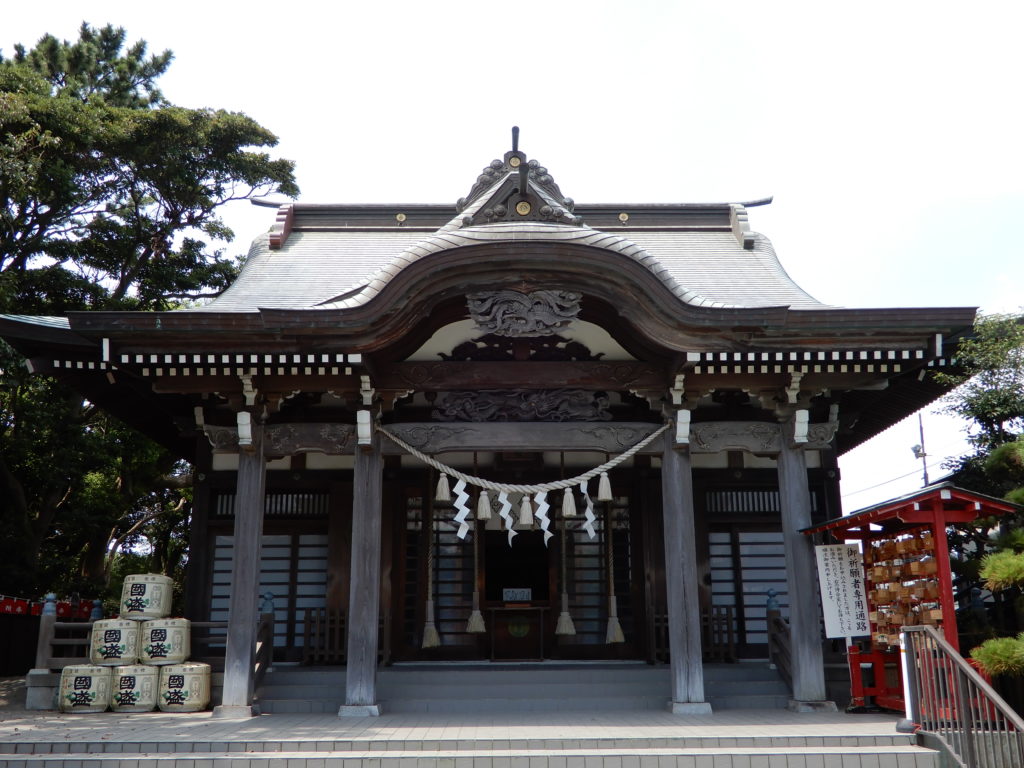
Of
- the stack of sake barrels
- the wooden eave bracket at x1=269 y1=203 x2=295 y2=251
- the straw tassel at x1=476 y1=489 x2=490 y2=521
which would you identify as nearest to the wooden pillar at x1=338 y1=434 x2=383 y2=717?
the straw tassel at x1=476 y1=489 x2=490 y2=521

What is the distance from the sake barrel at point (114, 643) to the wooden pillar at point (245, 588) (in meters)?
1.27

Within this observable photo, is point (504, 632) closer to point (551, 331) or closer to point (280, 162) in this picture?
point (551, 331)

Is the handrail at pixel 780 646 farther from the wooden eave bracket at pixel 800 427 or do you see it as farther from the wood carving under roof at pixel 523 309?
the wood carving under roof at pixel 523 309

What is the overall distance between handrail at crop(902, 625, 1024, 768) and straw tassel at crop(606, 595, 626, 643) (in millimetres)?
3943

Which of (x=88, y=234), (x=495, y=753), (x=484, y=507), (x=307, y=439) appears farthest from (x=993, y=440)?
(x=88, y=234)

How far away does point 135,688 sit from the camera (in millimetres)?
9180

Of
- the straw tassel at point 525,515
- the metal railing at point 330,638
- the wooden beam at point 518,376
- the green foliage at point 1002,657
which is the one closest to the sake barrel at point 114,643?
the metal railing at point 330,638

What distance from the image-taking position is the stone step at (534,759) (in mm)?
6719

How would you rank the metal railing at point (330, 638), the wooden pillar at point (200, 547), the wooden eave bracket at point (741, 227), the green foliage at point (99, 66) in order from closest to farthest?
1. the metal railing at point (330, 638)
2. the wooden pillar at point (200, 547)
3. the wooden eave bracket at point (741, 227)
4. the green foliage at point (99, 66)

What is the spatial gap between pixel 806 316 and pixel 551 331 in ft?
8.53

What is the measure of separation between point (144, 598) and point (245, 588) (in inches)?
62.5

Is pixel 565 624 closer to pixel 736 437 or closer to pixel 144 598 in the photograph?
pixel 736 437

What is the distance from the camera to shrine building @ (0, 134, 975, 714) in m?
8.62

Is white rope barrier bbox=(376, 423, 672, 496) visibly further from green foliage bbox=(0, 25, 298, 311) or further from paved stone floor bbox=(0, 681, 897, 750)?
green foliage bbox=(0, 25, 298, 311)
